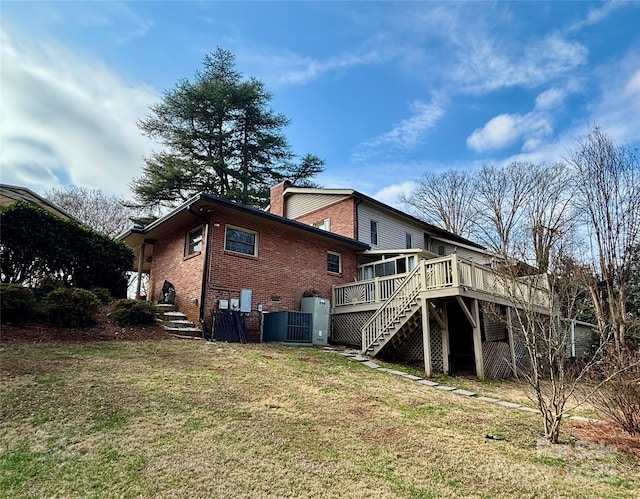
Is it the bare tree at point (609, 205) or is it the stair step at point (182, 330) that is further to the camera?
the bare tree at point (609, 205)

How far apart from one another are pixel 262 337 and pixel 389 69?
10070 millimetres

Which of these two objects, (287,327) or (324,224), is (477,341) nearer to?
(287,327)

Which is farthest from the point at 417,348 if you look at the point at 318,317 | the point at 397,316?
the point at 318,317

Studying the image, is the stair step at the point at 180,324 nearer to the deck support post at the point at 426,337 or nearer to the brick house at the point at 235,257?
the brick house at the point at 235,257

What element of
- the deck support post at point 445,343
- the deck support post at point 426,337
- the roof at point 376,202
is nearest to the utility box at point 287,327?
the deck support post at point 426,337

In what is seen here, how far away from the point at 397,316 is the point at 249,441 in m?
7.38

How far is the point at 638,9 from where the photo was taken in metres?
9.26

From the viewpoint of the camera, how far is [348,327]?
13711 mm

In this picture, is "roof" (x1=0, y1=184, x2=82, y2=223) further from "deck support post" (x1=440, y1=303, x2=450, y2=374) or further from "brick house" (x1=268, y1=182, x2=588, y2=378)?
"deck support post" (x1=440, y1=303, x2=450, y2=374)

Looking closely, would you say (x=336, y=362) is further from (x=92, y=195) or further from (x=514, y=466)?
(x=92, y=195)

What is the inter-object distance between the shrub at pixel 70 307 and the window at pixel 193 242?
12.6ft

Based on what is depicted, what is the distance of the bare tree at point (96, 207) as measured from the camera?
2527cm

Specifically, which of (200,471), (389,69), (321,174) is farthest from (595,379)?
(321,174)

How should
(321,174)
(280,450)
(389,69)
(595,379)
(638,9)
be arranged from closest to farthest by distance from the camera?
(280,450)
(595,379)
(638,9)
(389,69)
(321,174)
